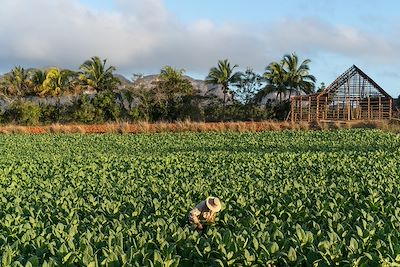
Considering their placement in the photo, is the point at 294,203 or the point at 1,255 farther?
the point at 294,203

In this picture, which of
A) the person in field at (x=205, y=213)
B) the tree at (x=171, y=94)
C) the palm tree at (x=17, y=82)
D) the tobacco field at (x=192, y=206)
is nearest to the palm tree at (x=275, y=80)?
the tree at (x=171, y=94)

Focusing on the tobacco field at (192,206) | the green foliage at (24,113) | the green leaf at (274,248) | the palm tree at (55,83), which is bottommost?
the tobacco field at (192,206)

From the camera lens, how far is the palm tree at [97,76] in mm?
42156

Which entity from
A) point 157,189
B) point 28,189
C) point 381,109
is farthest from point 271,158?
point 381,109

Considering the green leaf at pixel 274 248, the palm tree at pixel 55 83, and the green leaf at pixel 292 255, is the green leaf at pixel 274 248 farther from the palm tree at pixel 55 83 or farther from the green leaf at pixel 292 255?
the palm tree at pixel 55 83

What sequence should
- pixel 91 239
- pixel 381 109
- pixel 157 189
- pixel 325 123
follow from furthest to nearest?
pixel 381 109, pixel 325 123, pixel 157 189, pixel 91 239

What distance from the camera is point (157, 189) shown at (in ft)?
26.0

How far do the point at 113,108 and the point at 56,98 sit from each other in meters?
6.34

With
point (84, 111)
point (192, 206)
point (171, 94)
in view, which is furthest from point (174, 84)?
point (192, 206)

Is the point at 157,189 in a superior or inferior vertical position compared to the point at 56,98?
inferior

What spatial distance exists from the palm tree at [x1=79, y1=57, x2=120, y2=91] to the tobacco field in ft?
101

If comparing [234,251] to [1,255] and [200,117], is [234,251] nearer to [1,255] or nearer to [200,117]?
[1,255]

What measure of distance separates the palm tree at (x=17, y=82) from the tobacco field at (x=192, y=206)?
110 feet

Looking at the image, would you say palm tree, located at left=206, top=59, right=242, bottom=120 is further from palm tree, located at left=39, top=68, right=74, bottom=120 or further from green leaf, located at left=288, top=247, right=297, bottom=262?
green leaf, located at left=288, top=247, right=297, bottom=262
